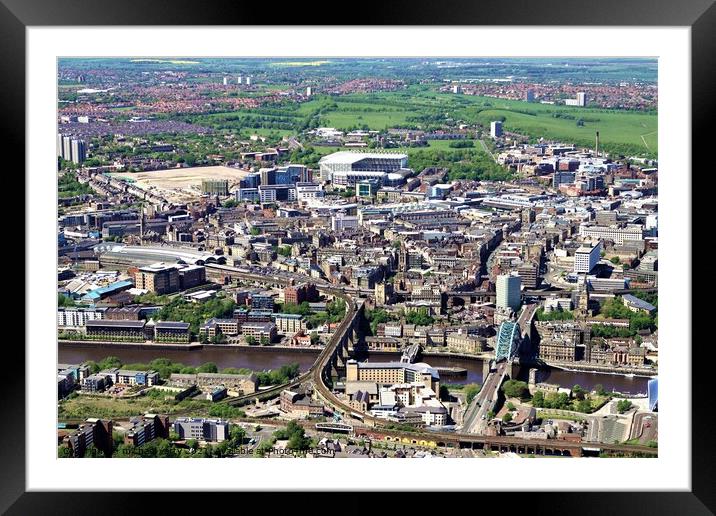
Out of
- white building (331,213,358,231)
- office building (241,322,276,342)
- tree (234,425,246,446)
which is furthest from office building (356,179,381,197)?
tree (234,425,246,446)

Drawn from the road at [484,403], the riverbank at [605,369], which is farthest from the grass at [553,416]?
the riverbank at [605,369]

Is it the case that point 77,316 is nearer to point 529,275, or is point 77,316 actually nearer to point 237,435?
point 237,435

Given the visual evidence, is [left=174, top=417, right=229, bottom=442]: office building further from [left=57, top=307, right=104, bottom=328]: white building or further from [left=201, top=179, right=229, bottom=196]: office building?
[left=201, top=179, right=229, bottom=196]: office building

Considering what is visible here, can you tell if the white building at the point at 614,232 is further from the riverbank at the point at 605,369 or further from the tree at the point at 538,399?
the tree at the point at 538,399

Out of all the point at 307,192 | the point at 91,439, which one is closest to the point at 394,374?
the point at 91,439

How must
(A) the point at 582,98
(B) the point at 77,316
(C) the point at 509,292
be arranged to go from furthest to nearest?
(A) the point at 582,98 → (C) the point at 509,292 → (B) the point at 77,316
